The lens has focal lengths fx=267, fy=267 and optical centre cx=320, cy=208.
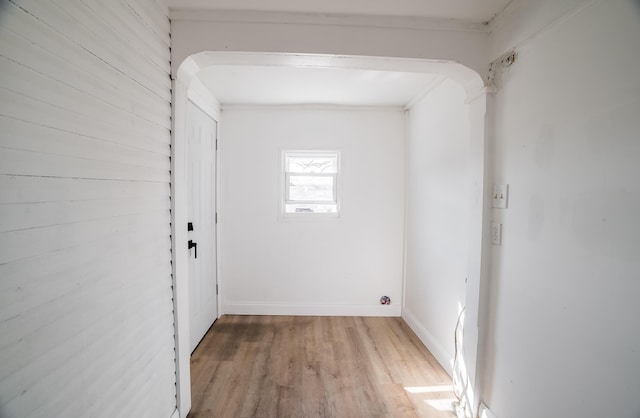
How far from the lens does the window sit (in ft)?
10.6

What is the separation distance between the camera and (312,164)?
3242 millimetres

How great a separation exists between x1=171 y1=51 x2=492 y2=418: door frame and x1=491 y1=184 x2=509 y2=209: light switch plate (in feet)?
0.13

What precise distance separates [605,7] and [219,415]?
2794 millimetres

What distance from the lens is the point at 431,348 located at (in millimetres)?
2467

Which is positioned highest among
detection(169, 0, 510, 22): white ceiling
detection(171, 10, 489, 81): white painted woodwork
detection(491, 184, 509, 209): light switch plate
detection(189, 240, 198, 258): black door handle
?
detection(169, 0, 510, 22): white ceiling

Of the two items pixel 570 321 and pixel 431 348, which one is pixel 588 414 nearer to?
pixel 570 321

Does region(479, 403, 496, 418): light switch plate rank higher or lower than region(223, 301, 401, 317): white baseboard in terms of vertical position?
higher

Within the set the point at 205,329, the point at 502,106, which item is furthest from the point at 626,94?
the point at 205,329

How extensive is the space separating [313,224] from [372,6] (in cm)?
220

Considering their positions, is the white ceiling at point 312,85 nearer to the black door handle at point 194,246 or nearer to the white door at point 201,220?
the white door at point 201,220

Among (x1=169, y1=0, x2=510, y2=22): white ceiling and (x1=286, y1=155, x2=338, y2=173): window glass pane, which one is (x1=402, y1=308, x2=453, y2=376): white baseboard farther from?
(x1=169, y1=0, x2=510, y2=22): white ceiling

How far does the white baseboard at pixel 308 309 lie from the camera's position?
3.20m

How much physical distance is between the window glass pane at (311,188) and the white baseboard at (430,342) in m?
1.60

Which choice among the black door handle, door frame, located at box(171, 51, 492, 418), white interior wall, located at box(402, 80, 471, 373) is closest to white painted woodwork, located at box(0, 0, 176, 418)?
door frame, located at box(171, 51, 492, 418)
